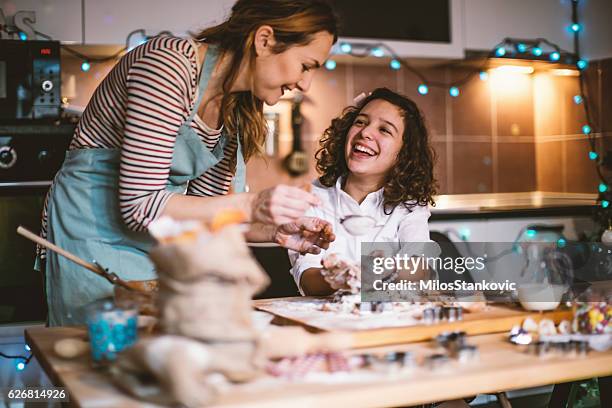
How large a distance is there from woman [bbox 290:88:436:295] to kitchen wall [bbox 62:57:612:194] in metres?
1.23

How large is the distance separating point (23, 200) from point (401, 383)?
5.92ft

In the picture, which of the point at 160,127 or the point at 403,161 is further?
the point at 403,161

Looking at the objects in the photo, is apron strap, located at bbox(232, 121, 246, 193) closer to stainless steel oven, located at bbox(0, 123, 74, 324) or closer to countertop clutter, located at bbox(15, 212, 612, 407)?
countertop clutter, located at bbox(15, 212, 612, 407)

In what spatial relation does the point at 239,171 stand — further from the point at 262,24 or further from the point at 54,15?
the point at 54,15

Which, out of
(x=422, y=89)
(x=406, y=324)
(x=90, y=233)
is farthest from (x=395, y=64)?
(x=406, y=324)

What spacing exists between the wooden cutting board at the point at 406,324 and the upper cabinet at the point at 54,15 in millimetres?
1625

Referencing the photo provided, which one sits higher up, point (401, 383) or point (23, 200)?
point (23, 200)

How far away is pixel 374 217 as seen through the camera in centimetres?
190

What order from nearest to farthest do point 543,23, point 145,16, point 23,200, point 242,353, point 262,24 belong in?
point 242,353, point 262,24, point 23,200, point 145,16, point 543,23

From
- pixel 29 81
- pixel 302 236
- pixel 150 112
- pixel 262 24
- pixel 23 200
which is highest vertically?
Result: pixel 29 81

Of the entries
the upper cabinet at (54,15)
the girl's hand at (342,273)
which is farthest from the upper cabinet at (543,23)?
the girl's hand at (342,273)

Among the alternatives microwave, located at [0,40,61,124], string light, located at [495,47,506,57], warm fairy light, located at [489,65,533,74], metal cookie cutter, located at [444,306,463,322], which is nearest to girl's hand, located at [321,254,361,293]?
metal cookie cutter, located at [444,306,463,322]

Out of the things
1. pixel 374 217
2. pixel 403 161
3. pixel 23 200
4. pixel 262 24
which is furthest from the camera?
pixel 23 200

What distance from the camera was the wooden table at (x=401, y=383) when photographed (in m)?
0.81
